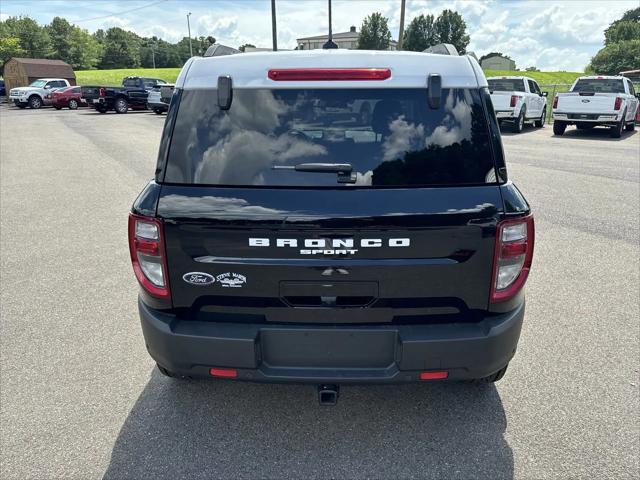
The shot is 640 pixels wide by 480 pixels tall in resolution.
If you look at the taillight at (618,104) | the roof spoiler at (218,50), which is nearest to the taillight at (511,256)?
the roof spoiler at (218,50)

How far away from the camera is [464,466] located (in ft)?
8.13

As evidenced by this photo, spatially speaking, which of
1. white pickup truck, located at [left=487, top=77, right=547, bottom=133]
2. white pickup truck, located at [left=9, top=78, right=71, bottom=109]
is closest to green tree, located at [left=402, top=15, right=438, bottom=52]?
white pickup truck, located at [left=9, top=78, right=71, bottom=109]

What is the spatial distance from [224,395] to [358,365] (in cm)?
113

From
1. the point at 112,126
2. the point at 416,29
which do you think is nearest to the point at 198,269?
the point at 112,126

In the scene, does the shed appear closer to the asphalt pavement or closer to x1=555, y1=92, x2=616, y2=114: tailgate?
x1=555, y1=92, x2=616, y2=114: tailgate

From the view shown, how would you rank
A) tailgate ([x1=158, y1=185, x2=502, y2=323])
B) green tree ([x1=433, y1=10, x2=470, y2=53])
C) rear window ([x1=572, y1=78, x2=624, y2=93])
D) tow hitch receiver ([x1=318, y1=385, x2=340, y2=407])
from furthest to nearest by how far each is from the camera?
green tree ([x1=433, y1=10, x2=470, y2=53]), rear window ([x1=572, y1=78, x2=624, y2=93]), tow hitch receiver ([x1=318, y1=385, x2=340, y2=407]), tailgate ([x1=158, y1=185, x2=502, y2=323])

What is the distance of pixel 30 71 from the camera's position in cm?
4816

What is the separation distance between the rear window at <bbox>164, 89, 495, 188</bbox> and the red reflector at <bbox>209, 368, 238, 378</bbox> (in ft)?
2.93

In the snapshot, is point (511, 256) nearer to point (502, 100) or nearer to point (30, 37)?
point (502, 100)

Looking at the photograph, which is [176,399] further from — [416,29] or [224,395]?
[416,29]

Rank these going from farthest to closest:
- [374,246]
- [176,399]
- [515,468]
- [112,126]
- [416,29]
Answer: [416,29], [112,126], [176,399], [515,468], [374,246]

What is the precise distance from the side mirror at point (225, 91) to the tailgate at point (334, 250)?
43 centimetres

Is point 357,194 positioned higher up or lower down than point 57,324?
higher up

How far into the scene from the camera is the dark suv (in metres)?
2.26
